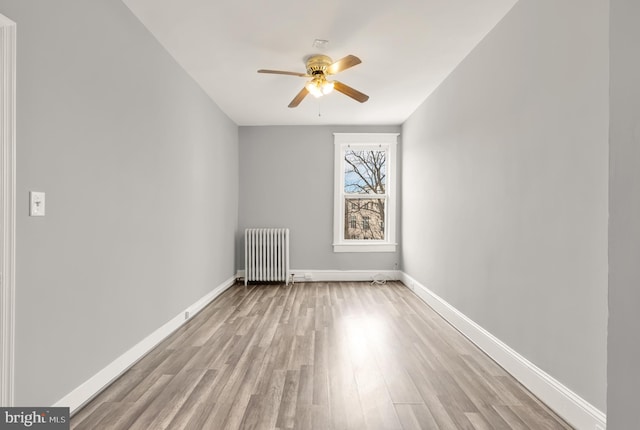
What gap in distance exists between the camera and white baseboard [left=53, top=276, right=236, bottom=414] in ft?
6.31

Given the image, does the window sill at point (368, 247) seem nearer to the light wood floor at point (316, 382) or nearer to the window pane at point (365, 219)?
the window pane at point (365, 219)

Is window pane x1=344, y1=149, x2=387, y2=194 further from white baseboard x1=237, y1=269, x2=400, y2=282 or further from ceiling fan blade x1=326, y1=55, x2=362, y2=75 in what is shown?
ceiling fan blade x1=326, y1=55, x2=362, y2=75

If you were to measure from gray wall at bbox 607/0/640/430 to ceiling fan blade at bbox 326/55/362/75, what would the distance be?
2085mm

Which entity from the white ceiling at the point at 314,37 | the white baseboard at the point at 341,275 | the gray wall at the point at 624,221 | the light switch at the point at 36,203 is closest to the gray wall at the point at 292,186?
the white baseboard at the point at 341,275

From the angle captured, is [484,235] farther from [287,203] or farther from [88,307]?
[287,203]

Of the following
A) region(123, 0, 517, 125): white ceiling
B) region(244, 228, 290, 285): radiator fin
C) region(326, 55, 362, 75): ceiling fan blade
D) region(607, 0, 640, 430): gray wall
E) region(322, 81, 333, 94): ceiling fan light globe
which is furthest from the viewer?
region(244, 228, 290, 285): radiator fin

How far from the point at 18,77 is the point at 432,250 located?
401 cm

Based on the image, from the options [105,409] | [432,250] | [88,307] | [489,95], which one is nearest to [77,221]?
[88,307]

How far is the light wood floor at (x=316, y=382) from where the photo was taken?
1.83 meters

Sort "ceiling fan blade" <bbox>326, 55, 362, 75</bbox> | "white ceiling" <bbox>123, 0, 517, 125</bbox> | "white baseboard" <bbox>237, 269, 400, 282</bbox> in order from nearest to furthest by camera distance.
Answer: "white ceiling" <bbox>123, 0, 517, 125</bbox> < "ceiling fan blade" <bbox>326, 55, 362, 75</bbox> < "white baseboard" <bbox>237, 269, 400, 282</bbox>

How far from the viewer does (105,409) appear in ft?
6.32

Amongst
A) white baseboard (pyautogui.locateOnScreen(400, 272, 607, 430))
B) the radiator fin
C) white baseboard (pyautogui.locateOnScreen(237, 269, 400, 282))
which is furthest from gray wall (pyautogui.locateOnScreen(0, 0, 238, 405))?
white baseboard (pyautogui.locateOnScreen(400, 272, 607, 430))

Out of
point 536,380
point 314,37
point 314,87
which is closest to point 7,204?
point 314,37

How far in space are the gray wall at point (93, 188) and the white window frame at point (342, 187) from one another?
2.85 meters
